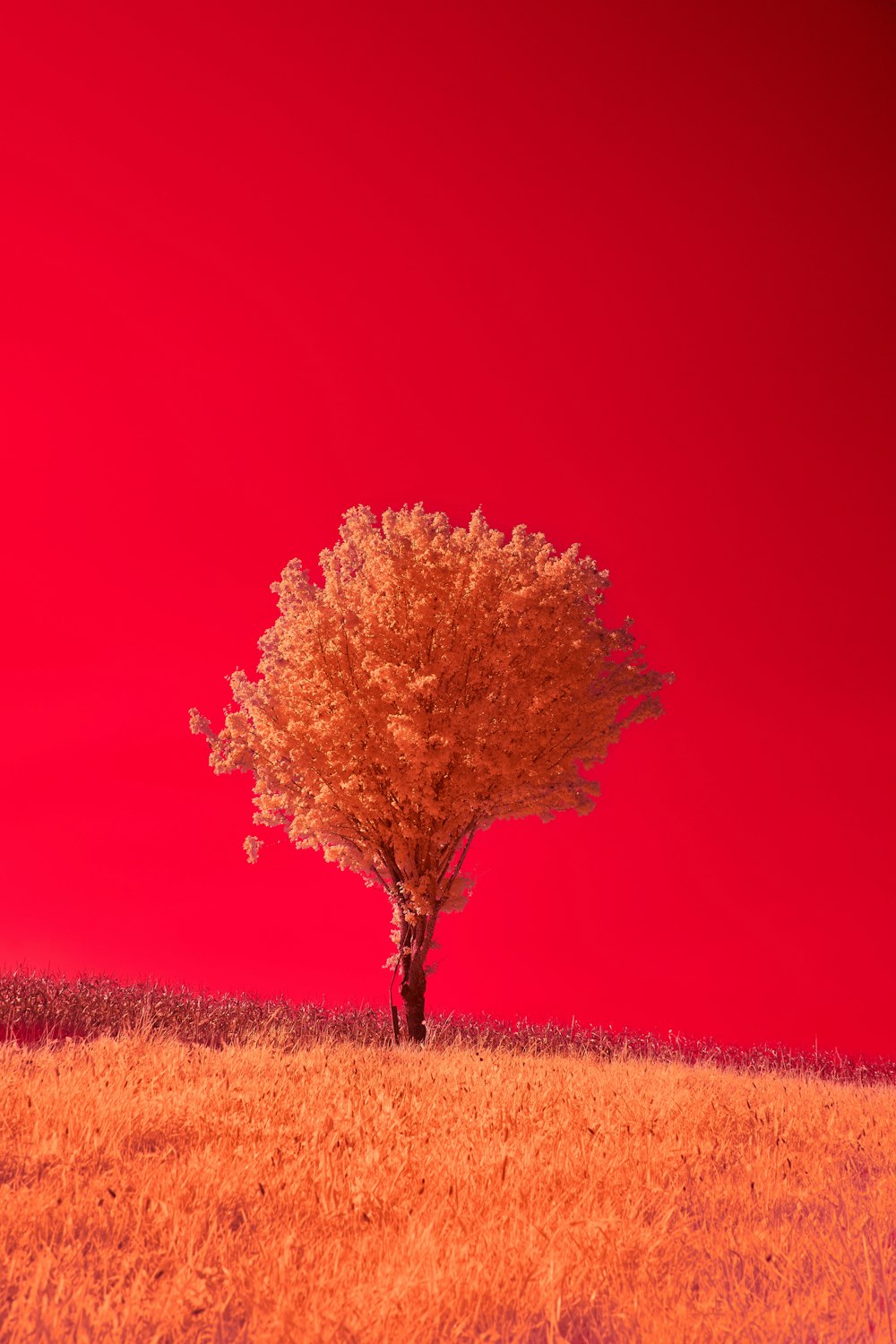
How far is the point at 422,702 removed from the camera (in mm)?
18203

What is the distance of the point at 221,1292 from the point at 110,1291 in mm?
569

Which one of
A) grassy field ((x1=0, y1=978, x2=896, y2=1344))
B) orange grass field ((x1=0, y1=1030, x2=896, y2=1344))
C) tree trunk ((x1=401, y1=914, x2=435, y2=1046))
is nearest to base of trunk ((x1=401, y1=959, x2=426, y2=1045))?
tree trunk ((x1=401, y1=914, x2=435, y2=1046))

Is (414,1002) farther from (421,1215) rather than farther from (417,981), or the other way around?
(421,1215)

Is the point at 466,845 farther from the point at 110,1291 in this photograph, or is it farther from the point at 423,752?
the point at 110,1291

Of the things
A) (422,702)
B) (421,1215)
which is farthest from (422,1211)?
(422,702)

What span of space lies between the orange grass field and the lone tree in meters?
7.62

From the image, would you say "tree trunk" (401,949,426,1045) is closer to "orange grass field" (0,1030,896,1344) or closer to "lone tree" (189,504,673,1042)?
"lone tree" (189,504,673,1042)

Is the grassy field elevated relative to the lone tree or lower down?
lower down

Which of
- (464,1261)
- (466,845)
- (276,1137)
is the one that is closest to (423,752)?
(466,845)

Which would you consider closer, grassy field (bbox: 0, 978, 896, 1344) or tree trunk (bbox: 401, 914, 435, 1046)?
grassy field (bbox: 0, 978, 896, 1344)

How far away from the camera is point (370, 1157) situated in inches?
277

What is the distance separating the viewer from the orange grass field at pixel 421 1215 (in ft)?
16.0

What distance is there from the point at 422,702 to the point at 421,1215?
12418mm

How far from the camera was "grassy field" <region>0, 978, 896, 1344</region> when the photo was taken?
4.89 m
